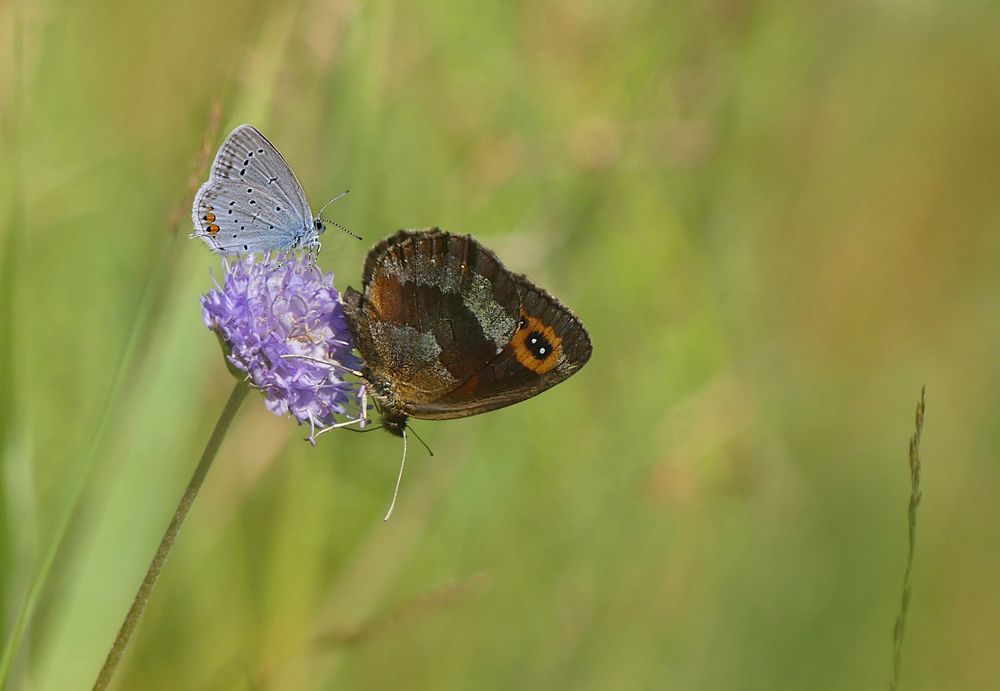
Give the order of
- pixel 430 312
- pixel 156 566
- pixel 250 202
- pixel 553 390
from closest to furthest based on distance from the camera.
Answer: pixel 156 566
pixel 250 202
pixel 430 312
pixel 553 390

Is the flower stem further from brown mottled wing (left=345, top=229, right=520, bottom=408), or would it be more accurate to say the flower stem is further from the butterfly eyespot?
the butterfly eyespot

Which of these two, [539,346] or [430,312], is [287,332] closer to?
[430,312]

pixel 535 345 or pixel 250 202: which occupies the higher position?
pixel 250 202

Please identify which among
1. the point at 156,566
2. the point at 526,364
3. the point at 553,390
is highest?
the point at 553,390

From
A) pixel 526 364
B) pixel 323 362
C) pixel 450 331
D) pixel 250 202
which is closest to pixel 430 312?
pixel 450 331

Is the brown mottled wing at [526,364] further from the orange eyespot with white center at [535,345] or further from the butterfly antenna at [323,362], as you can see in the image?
the butterfly antenna at [323,362]

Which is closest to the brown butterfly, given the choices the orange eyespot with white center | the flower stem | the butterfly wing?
the orange eyespot with white center

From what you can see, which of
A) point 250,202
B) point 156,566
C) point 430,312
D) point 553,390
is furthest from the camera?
point 553,390

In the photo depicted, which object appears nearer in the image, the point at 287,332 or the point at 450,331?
the point at 287,332
